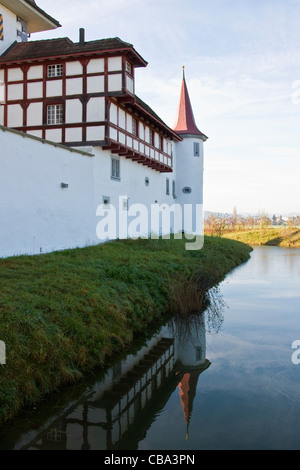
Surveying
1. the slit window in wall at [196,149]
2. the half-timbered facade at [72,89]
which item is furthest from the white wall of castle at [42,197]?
the slit window in wall at [196,149]

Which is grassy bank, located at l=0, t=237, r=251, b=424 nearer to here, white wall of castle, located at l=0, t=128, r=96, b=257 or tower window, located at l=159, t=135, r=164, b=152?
white wall of castle, located at l=0, t=128, r=96, b=257

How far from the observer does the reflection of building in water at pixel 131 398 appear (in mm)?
5220

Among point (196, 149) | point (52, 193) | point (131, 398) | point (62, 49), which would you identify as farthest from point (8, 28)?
point (131, 398)

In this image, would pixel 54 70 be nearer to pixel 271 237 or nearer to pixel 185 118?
pixel 185 118

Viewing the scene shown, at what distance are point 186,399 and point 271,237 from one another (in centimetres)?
3985

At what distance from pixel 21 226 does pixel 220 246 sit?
15.1 metres

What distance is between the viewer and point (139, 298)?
10.6 metres

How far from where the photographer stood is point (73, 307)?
8156 mm

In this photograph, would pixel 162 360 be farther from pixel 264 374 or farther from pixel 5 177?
pixel 5 177

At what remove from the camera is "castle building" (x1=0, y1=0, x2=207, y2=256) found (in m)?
13.9

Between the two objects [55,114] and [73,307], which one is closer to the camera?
[73,307]

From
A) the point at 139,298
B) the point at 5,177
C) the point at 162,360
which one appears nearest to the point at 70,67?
the point at 5,177

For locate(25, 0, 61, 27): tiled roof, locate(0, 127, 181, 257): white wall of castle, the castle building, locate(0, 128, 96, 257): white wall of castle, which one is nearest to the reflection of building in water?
locate(0, 128, 96, 257): white wall of castle
